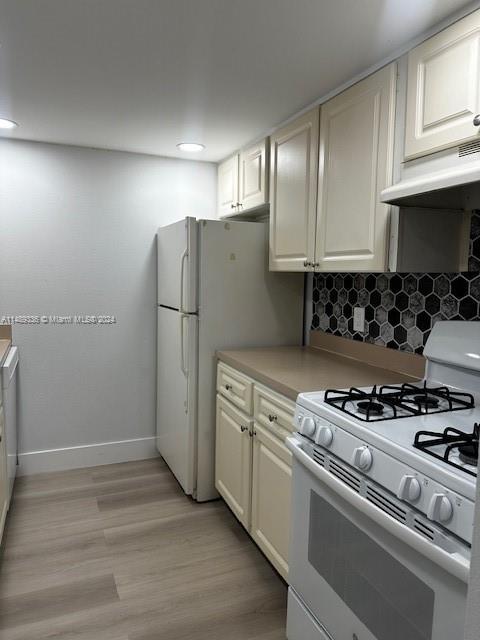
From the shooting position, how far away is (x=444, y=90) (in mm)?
1471

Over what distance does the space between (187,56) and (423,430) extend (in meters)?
1.58

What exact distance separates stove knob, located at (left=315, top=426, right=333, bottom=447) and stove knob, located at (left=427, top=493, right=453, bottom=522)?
414 millimetres

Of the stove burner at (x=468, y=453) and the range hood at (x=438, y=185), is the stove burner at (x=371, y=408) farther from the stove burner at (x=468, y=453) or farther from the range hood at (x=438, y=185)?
the range hood at (x=438, y=185)

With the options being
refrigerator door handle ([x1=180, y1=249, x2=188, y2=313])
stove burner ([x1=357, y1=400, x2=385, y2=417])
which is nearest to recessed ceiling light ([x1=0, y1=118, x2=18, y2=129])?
refrigerator door handle ([x1=180, y1=249, x2=188, y2=313])

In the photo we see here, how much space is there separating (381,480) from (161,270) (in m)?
2.35

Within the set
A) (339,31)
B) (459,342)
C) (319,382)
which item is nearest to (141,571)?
(319,382)

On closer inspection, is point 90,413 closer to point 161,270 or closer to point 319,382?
point 161,270

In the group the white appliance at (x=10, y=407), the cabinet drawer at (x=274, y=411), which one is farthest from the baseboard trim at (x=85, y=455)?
the cabinet drawer at (x=274, y=411)

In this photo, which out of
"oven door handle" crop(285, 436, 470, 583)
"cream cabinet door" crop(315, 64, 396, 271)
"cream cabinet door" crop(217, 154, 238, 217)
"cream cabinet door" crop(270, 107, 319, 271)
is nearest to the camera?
"oven door handle" crop(285, 436, 470, 583)

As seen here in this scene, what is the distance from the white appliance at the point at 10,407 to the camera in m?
2.37

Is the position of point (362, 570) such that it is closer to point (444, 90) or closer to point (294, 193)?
point (444, 90)

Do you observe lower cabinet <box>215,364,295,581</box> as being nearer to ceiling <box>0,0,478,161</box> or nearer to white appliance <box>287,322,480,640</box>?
white appliance <box>287,322,480,640</box>

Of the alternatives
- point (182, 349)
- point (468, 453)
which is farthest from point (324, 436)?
point (182, 349)

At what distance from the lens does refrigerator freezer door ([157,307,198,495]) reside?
106 inches
